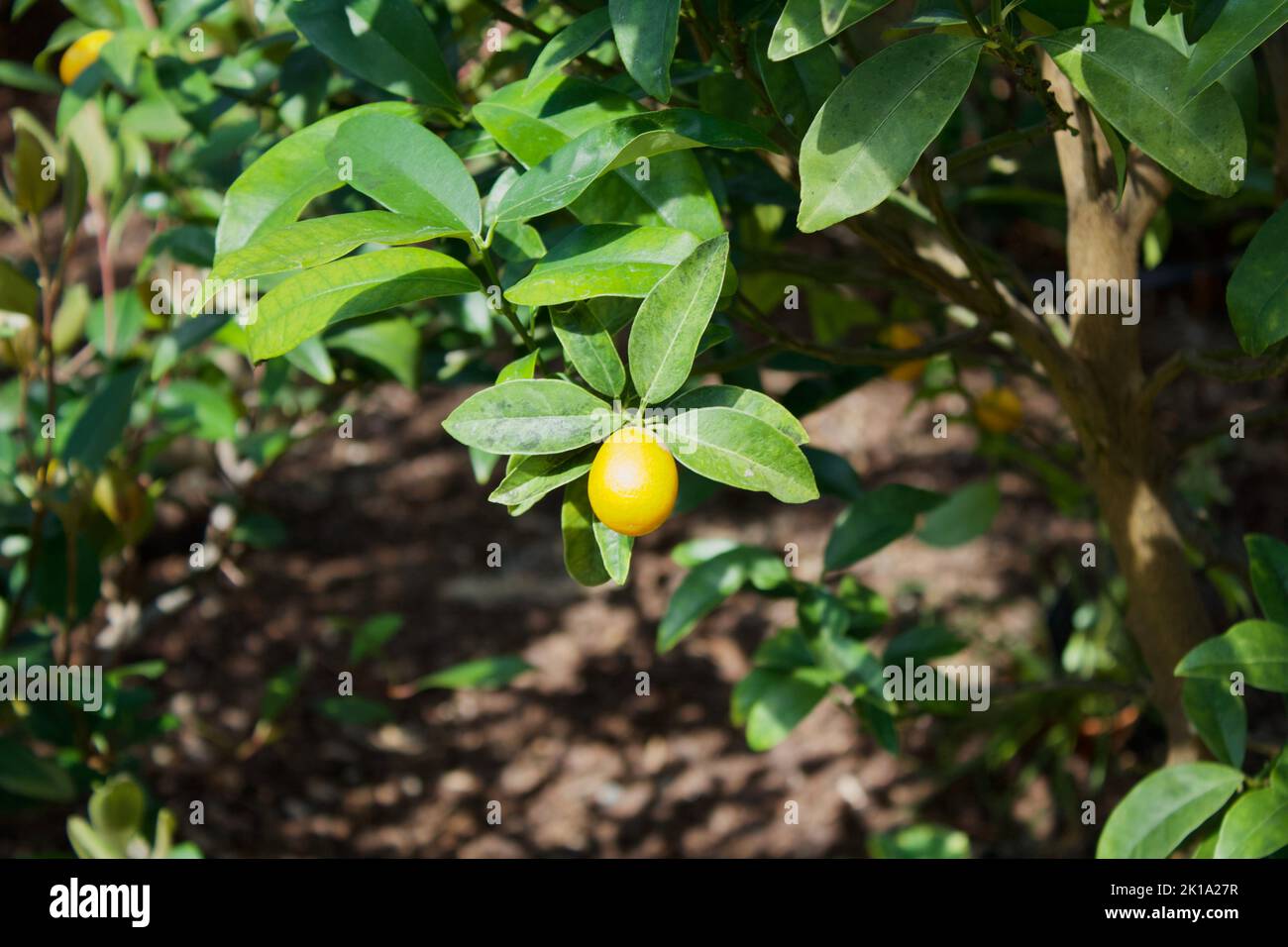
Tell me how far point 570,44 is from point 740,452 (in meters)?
0.29

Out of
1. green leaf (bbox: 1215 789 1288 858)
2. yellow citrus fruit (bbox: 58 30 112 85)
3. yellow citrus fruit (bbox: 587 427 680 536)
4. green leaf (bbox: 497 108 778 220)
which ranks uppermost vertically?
yellow citrus fruit (bbox: 58 30 112 85)

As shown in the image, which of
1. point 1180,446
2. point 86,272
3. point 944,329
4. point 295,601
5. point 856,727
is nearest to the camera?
point 1180,446

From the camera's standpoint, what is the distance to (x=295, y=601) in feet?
7.75

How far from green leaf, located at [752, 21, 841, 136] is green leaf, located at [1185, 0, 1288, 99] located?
233 mm

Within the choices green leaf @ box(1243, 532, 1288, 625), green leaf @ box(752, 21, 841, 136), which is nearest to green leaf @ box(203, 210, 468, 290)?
green leaf @ box(752, 21, 841, 136)

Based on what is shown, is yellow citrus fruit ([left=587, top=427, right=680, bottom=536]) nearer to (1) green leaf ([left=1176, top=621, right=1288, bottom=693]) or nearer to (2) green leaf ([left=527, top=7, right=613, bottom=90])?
(2) green leaf ([left=527, top=7, right=613, bottom=90])

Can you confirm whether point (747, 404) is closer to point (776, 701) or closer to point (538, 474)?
point (538, 474)

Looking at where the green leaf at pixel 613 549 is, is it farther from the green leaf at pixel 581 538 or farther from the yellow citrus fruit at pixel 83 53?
the yellow citrus fruit at pixel 83 53

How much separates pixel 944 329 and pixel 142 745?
A: 4.69 feet

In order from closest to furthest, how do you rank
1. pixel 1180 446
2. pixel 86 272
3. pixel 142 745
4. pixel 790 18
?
pixel 790 18 < pixel 1180 446 < pixel 142 745 < pixel 86 272

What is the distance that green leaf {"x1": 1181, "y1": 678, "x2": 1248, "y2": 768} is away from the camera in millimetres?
938

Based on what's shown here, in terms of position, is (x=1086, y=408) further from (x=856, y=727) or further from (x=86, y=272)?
(x=86, y=272)

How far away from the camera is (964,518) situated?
5.26 ft
